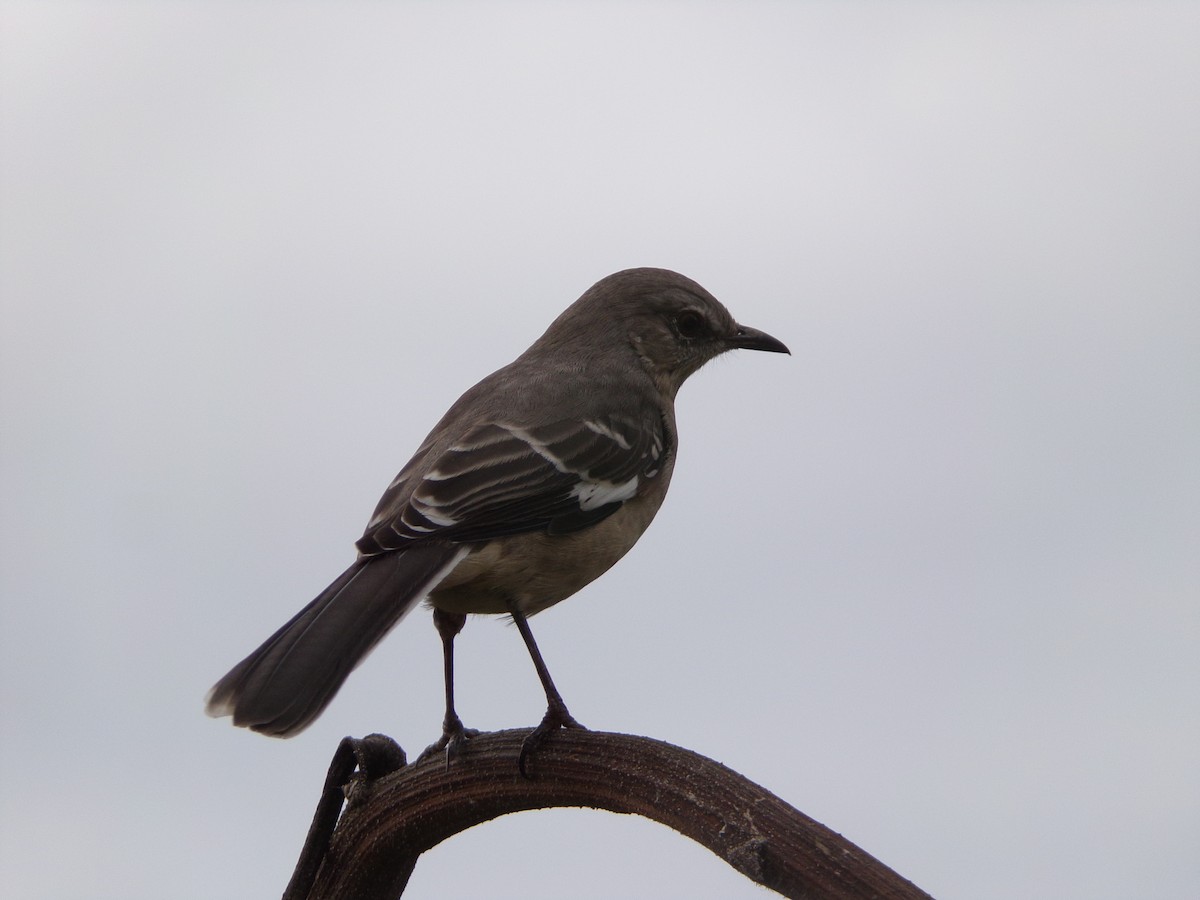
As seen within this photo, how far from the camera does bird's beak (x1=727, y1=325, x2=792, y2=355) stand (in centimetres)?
621

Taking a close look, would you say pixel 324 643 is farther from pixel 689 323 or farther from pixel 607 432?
pixel 689 323

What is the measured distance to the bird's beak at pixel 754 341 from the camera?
621 cm

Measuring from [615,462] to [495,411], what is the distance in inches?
19.3

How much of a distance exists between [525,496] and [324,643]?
1.19 metres

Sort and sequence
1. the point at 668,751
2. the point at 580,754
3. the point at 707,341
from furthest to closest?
the point at 707,341, the point at 580,754, the point at 668,751

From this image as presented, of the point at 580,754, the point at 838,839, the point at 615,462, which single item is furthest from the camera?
the point at 615,462

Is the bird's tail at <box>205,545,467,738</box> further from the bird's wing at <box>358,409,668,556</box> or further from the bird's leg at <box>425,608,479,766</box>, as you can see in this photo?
the bird's leg at <box>425,608,479,766</box>

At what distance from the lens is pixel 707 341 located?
6.14 m

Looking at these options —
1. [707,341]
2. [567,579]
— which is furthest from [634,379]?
[567,579]

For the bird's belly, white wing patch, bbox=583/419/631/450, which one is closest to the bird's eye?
white wing patch, bbox=583/419/631/450

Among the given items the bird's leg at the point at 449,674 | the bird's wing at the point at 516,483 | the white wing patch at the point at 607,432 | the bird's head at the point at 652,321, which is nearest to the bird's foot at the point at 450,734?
the bird's leg at the point at 449,674

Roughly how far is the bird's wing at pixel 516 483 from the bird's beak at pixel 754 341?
A: 1.08 m

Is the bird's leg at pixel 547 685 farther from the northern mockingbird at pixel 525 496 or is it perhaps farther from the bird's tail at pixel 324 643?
the bird's tail at pixel 324 643

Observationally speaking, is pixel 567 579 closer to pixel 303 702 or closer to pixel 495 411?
pixel 495 411
